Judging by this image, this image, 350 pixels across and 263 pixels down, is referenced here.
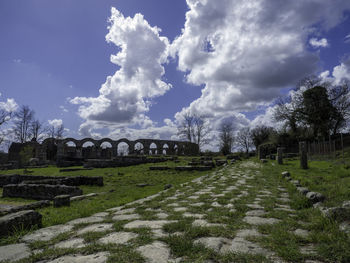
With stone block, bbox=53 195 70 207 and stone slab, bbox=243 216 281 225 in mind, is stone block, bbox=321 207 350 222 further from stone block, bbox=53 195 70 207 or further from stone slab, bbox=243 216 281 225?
stone block, bbox=53 195 70 207

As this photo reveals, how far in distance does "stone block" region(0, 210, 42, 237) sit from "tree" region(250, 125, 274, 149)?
1819 inches

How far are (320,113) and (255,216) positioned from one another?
30428mm

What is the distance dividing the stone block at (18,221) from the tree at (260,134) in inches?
1819

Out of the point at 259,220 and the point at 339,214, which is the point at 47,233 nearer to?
the point at 259,220

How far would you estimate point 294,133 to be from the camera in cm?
3123

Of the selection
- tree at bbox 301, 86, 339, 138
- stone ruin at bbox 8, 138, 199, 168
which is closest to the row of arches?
stone ruin at bbox 8, 138, 199, 168

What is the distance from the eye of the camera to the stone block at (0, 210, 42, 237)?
277 cm

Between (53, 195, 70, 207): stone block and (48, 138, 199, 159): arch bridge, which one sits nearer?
(53, 195, 70, 207): stone block

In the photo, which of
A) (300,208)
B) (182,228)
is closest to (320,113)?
(300,208)

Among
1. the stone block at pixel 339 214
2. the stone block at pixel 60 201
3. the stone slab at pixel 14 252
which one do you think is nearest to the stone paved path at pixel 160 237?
the stone slab at pixel 14 252

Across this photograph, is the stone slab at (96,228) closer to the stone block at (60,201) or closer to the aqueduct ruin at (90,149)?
the stone block at (60,201)

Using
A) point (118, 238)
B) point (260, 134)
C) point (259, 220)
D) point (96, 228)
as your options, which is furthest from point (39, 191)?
point (260, 134)

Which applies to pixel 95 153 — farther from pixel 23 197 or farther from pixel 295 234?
pixel 295 234

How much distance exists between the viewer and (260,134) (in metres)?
46.7
